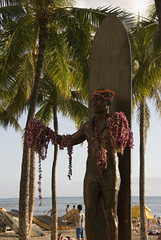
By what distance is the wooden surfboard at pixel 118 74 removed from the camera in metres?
5.11

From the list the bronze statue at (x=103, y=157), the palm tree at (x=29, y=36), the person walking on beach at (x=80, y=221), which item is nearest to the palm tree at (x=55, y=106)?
the person walking on beach at (x=80, y=221)

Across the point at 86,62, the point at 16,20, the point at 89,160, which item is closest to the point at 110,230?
the point at 89,160

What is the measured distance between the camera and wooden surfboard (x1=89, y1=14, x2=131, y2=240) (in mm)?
5109

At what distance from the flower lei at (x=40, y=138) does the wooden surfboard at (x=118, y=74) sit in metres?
0.64

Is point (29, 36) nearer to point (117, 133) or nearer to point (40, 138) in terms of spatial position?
point (40, 138)

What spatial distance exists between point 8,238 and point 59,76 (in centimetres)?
926

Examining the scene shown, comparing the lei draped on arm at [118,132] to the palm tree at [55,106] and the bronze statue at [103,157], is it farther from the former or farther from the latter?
the palm tree at [55,106]

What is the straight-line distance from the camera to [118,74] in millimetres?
5441

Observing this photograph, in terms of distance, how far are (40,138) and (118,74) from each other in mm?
1326

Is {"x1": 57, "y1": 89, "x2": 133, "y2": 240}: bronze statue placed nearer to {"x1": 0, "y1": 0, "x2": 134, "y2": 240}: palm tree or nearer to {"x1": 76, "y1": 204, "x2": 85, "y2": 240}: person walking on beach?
{"x1": 0, "y1": 0, "x2": 134, "y2": 240}: palm tree

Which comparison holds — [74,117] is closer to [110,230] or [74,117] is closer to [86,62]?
[86,62]

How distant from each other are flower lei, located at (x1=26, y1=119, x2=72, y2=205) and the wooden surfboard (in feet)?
2.09

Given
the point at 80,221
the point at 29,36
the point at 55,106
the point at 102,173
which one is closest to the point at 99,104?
the point at 102,173

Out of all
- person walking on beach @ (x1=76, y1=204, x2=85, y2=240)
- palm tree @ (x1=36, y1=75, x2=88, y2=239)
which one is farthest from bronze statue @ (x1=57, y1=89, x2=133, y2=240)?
palm tree @ (x1=36, y1=75, x2=88, y2=239)
